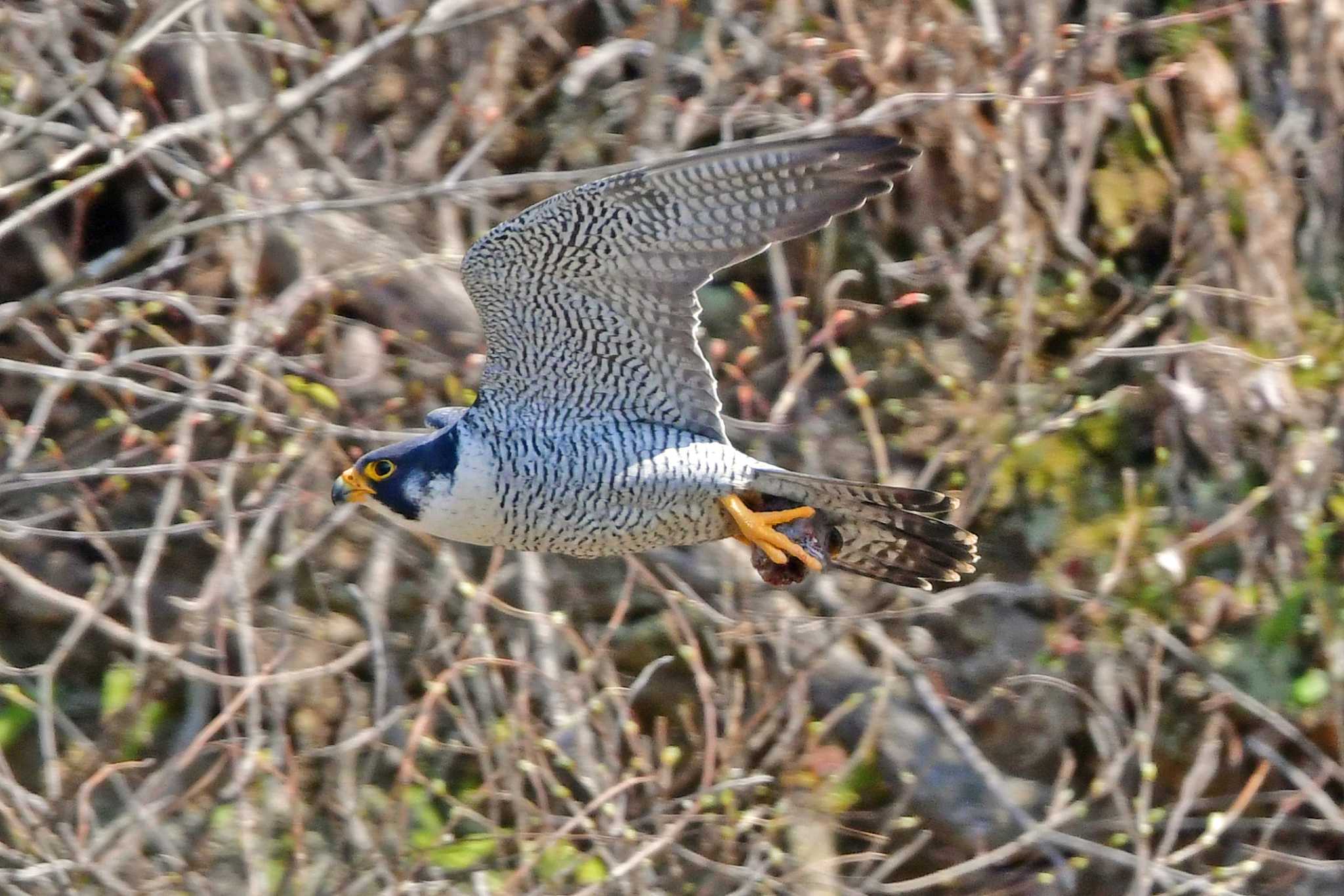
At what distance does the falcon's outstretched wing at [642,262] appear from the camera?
344 centimetres

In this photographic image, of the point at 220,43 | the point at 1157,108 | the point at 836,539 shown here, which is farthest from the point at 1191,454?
the point at 220,43

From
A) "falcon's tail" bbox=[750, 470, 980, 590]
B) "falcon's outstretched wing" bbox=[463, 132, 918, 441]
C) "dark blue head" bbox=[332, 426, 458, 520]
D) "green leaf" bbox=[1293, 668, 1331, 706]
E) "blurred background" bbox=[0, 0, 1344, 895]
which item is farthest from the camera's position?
"green leaf" bbox=[1293, 668, 1331, 706]

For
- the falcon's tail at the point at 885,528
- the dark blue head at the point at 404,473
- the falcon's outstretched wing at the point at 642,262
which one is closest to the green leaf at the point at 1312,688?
the falcon's tail at the point at 885,528

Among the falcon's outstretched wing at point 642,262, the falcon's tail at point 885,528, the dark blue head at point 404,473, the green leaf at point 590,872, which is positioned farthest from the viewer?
the green leaf at point 590,872

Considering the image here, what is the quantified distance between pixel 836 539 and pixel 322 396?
1656mm

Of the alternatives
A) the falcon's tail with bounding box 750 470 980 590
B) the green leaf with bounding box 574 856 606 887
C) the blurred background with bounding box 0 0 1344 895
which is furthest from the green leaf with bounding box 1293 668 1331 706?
the green leaf with bounding box 574 856 606 887

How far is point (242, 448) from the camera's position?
4621 mm

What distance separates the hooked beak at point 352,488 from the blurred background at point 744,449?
79cm

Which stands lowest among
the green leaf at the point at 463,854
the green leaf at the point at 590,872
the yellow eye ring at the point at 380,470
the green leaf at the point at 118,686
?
the green leaf at the point at 590,872

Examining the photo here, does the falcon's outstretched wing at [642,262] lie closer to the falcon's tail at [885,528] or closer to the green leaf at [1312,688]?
the falcon's tail at [885,528]

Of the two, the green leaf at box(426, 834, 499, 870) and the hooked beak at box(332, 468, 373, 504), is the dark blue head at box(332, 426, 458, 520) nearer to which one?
the hooked beak at box(332, 468, 373, 504)

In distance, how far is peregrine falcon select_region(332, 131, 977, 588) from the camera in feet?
11.5

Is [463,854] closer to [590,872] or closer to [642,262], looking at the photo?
[590,872]

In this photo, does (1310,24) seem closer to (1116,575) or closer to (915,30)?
(915,30)
